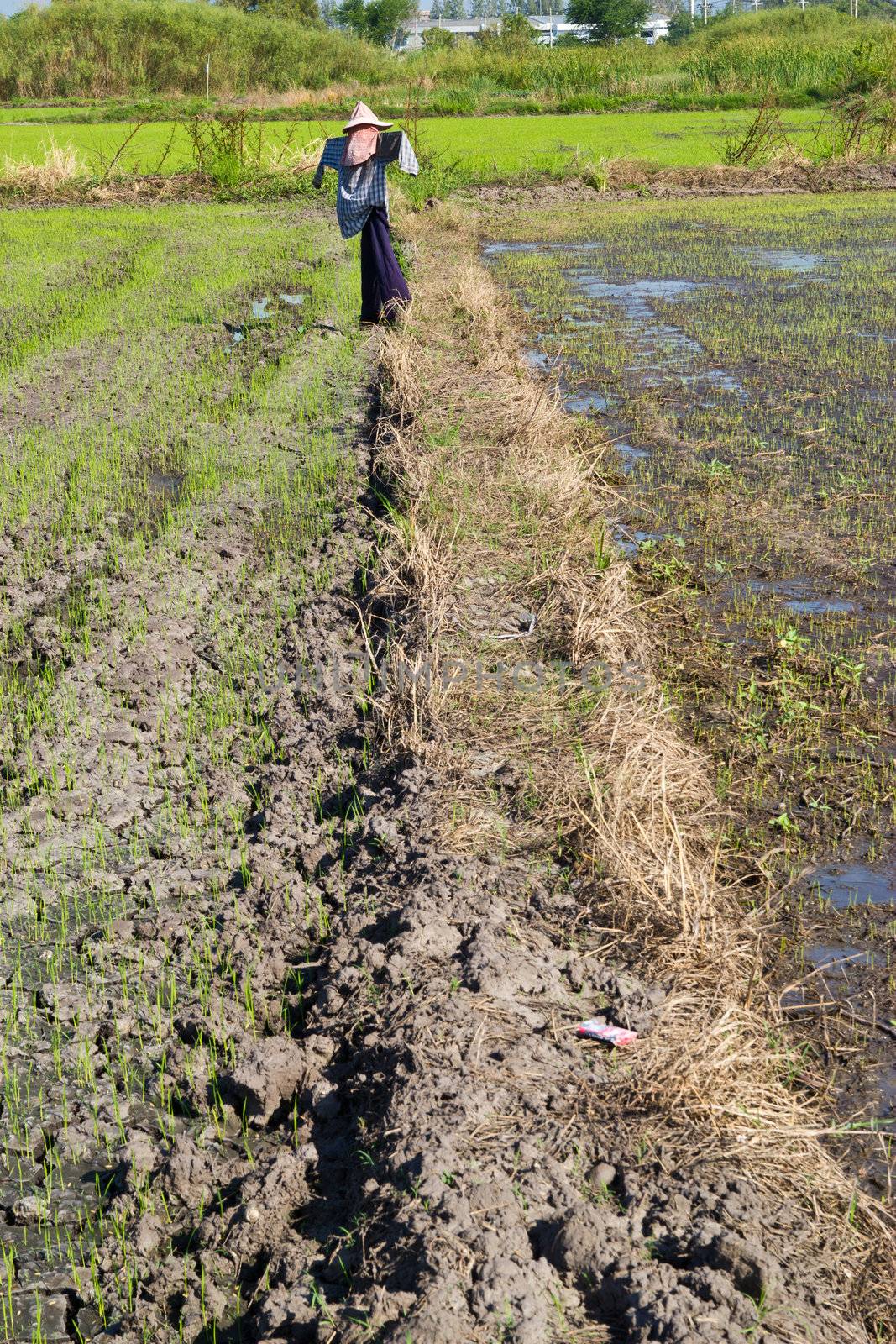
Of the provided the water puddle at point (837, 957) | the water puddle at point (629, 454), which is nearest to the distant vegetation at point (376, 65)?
the water puddle at point (629, 454)

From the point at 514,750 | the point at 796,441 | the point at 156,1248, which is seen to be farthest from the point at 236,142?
the point at 156,1248

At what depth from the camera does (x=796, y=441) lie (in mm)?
6797

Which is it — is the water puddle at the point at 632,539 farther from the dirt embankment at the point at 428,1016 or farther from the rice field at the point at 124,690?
the rice field at the point at 124,690

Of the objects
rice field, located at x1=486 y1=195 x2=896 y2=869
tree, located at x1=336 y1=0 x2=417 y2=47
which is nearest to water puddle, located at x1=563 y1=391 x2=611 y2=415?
rice field, located at x1=486 y1=195 x2=896 y2=869

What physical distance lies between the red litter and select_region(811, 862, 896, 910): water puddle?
81 centimetres

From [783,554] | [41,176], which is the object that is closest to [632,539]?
[783,554]

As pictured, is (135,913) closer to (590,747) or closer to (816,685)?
(590,747)

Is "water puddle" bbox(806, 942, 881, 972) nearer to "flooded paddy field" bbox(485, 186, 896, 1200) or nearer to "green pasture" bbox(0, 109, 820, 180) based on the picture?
"flooded paddy field" bbox(485, 186, 896, 1200)

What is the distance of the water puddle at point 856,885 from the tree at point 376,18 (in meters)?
56.1

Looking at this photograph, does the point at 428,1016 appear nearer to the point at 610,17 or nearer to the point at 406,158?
the point at 406,158

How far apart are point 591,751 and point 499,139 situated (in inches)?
854

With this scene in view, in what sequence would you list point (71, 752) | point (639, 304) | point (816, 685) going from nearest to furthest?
point (71, 752), point (816, 685), point (639, 304)

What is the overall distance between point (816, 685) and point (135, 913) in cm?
229

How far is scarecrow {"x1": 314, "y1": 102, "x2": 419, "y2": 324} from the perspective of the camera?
296 inches
